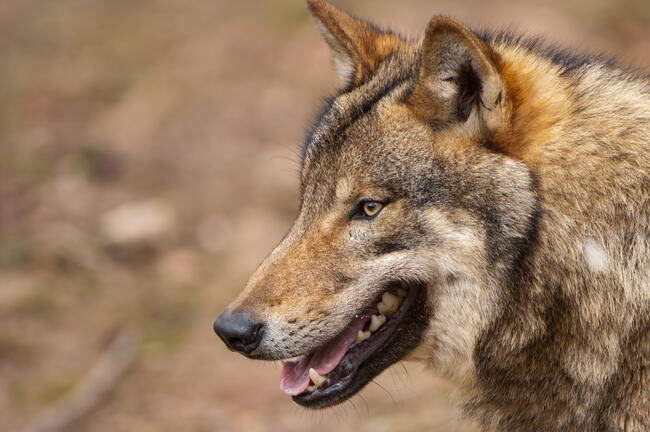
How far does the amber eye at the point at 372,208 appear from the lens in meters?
3.57

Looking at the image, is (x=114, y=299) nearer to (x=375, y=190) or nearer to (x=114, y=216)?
(x=114, y=216)

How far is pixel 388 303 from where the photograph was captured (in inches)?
144

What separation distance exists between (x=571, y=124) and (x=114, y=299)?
5955mm

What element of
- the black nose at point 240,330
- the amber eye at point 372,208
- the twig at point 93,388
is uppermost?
the amber eye at point 372,208

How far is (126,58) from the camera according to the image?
12.9 metres

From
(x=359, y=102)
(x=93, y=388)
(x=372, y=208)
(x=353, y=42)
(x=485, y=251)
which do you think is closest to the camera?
(x=485, y=251)

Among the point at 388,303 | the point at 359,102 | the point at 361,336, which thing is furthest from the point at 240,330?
the point at 359,102

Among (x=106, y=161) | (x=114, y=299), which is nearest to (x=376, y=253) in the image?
(x=114, y=299)

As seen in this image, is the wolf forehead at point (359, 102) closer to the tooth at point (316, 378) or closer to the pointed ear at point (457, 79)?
the pointed ear at point (457, 79)

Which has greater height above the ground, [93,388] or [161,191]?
[161,191]

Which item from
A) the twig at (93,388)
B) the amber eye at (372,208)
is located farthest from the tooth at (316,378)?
the twig at (93,388)

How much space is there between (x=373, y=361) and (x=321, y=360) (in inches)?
10.3

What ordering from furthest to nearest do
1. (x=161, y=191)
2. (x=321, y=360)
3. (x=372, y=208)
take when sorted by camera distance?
(x=161, y=191)
(x=321, y=360)
(x=372, y=208)

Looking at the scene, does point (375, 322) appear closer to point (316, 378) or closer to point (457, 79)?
point (316, 378)
